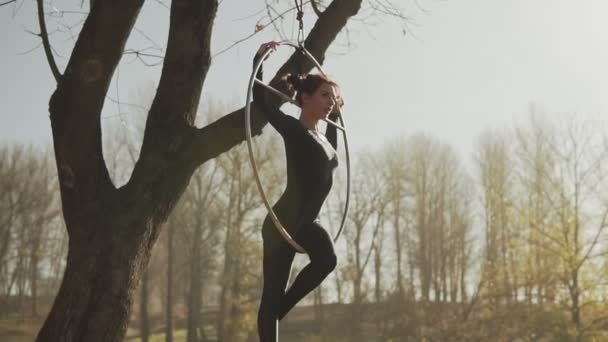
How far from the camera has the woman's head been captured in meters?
4.16

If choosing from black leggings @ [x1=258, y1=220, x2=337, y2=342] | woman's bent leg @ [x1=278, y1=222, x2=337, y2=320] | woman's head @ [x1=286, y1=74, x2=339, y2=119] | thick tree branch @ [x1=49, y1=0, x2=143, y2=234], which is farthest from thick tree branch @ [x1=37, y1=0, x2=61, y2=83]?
woman's bent leg @ [x1=278, y1=222, x2=337, y2=320]

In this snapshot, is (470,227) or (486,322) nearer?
(486,322)

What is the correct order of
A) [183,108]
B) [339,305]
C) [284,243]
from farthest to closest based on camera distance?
1. [339,305]
2. [183,108]
3. [284,243]

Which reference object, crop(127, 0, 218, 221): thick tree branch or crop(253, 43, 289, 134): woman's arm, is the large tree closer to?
crop(127, 0, 218, 221): thick tree branch

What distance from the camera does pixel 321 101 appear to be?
4156mm

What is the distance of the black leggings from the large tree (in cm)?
112


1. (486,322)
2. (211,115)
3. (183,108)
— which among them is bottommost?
(486,322)

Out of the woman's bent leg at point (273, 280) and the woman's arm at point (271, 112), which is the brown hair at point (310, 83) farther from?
the woman's bent leg at point (273, 280)

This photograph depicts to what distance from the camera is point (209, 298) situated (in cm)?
6575

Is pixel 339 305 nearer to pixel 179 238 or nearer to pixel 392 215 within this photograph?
pixel 392 215

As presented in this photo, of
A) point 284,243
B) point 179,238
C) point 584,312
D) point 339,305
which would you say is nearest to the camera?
point 284,243

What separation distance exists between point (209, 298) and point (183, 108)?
62.7m

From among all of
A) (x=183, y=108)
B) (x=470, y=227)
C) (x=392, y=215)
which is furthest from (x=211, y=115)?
(x=183, y=108)

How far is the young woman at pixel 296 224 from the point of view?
3896 mm
